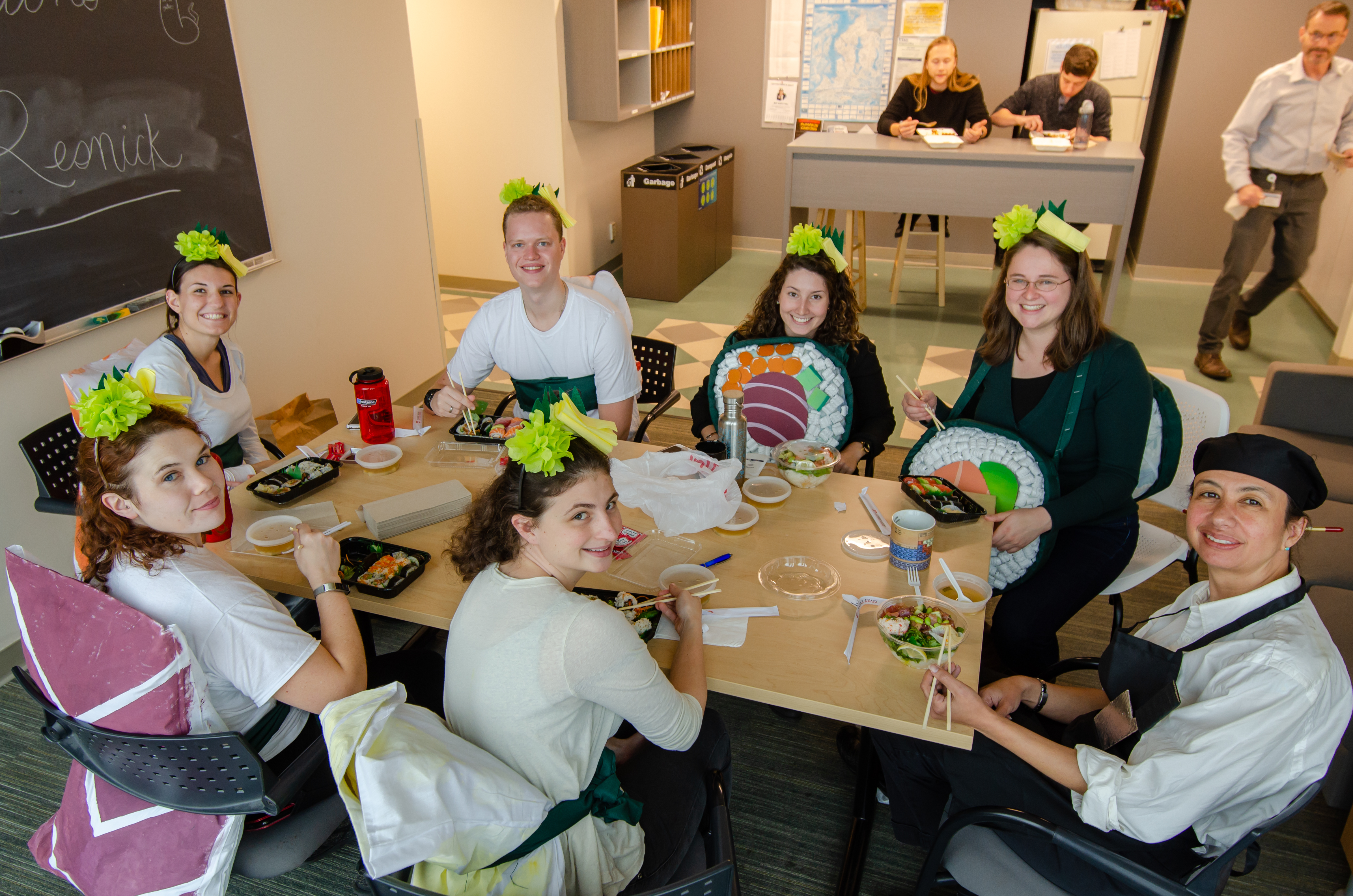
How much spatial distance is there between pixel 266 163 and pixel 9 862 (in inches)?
104

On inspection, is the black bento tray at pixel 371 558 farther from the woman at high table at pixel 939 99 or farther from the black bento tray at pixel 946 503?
the woman at high table at pixel 939 99

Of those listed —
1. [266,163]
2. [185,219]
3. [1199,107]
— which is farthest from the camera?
[1199,107]

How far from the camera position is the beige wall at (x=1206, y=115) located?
228 inches

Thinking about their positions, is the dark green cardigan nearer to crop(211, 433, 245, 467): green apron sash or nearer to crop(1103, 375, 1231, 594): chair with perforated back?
crop(1103, 375, 1231, 594): chair with perforated back

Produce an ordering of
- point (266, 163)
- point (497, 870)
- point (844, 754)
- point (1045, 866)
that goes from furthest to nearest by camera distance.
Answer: point (266, 163)
point (844, 754)
point (1045, 866)
point (497, 870)

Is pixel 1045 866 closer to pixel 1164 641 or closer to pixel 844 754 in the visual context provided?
pixel 1164 641

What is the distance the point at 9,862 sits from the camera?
2.11m

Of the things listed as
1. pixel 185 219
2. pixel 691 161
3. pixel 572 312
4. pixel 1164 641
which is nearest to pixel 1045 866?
pixel 1164 641

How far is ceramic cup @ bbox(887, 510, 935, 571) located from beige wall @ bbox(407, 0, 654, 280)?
14.8 ft

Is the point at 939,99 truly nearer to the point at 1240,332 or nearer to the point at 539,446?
the point at 1240,332

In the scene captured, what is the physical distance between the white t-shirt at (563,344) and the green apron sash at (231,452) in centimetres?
72

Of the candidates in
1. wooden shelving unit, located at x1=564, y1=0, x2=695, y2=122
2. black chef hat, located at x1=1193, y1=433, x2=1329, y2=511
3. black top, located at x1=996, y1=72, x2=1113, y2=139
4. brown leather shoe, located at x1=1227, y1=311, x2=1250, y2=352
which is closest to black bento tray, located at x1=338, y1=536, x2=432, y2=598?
black chef hat, located at x1=1193, y1=433, x2=1329, y2=511

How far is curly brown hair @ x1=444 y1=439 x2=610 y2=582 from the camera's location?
58.0 inches

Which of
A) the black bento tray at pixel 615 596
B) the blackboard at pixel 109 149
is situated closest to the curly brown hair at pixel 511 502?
the black bento tray at pixel 615 596
